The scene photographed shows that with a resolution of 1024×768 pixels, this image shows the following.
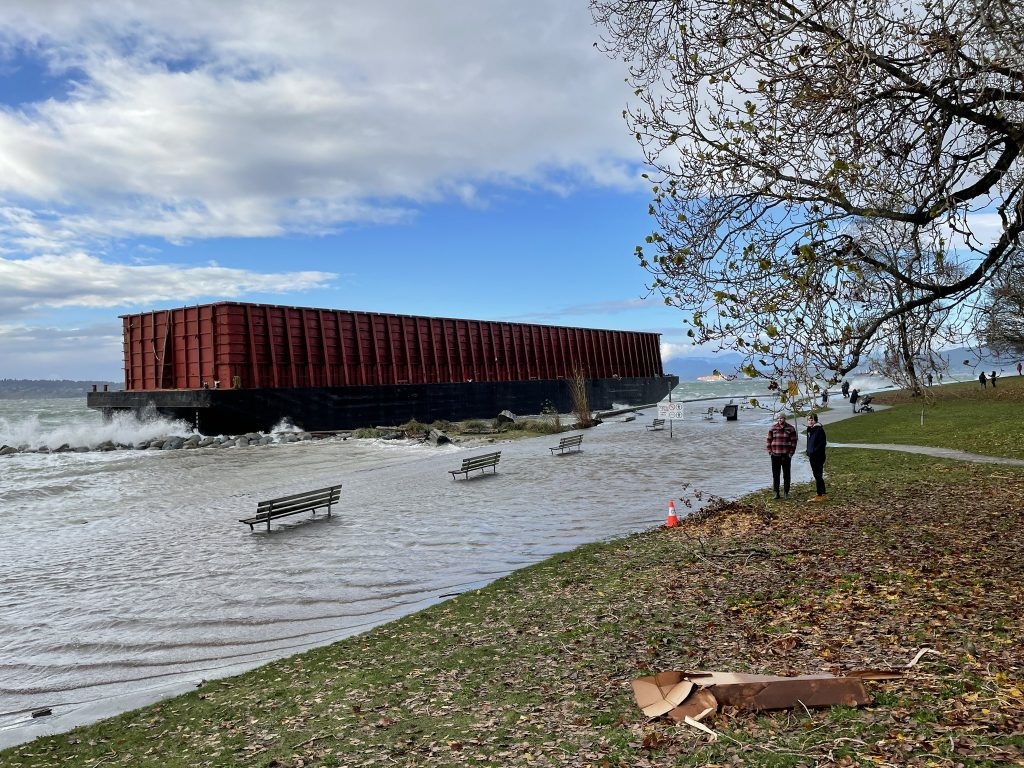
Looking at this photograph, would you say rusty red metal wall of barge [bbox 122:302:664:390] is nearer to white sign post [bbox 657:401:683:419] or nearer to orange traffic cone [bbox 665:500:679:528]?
white sign post [bbox 657:401:683:419]

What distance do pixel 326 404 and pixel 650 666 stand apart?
3399cm

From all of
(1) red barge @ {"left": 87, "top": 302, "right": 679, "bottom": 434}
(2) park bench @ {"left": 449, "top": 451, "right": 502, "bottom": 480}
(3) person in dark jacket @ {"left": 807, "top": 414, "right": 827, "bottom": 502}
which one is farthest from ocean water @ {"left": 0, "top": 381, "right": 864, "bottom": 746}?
(1) red barge @ {"left": 87, "top": 302, "right": 679, "bottom": 434}

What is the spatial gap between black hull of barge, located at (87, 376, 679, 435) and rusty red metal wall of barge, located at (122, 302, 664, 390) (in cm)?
103

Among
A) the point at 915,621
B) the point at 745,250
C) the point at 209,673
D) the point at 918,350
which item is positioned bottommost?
the point at 209,673

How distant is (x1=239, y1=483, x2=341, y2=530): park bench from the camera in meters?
14.3

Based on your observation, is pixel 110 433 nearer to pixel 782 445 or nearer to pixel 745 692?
pixel 782 445

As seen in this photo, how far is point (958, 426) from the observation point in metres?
25.0

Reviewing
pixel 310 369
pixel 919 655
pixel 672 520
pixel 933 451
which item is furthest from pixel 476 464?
pixel 310 369

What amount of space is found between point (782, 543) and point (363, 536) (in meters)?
7.94

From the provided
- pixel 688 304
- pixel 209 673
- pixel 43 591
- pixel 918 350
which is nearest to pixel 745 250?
pixel 688 304

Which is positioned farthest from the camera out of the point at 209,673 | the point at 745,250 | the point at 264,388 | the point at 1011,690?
the point at 264,388

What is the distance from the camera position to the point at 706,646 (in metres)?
6.04

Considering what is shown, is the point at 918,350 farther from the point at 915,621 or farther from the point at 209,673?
the point at 209,673

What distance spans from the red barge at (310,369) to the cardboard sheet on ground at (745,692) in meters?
32.4
